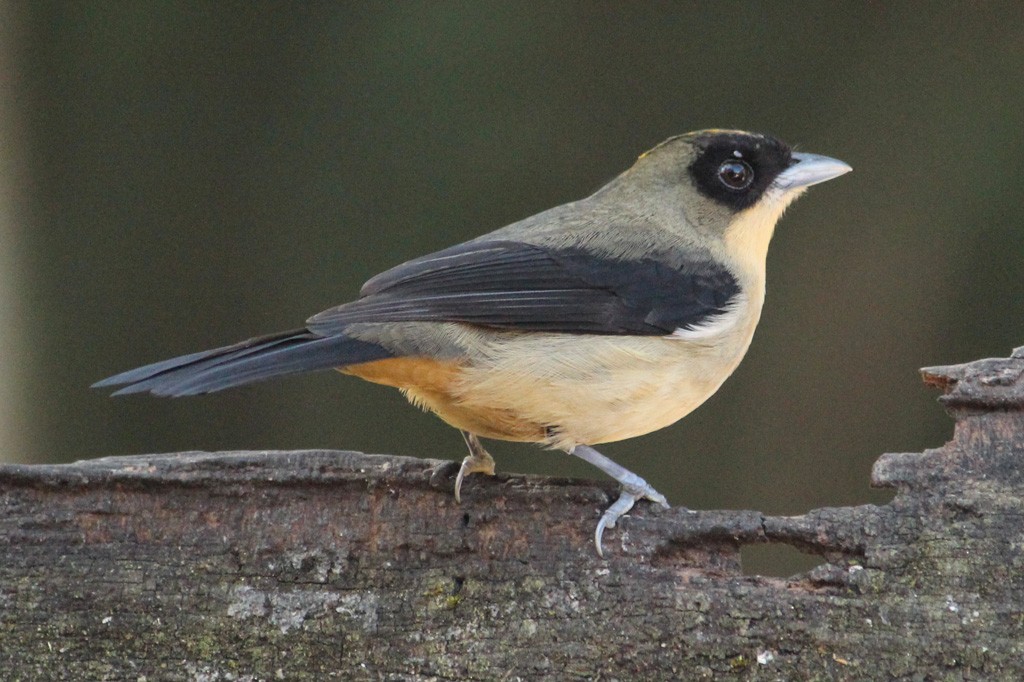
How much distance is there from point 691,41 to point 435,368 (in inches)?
123

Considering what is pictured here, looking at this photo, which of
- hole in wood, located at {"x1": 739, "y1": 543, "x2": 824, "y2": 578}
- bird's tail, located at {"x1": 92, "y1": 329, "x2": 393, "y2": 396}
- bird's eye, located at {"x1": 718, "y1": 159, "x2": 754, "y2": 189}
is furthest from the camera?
hole in wood, located at {"x1": 739, "y1": 543, "x2": 824, "y2": 578}

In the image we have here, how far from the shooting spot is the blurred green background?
231 inches

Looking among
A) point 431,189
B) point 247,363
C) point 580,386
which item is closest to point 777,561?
point 431,189

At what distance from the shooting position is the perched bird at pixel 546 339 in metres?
3.36

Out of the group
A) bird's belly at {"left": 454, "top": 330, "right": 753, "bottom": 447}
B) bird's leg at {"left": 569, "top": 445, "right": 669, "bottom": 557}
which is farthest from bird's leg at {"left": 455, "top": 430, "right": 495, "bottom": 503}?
bird's leg at {"left": 569, "top": 445, "right": 669, "bottom": 557}

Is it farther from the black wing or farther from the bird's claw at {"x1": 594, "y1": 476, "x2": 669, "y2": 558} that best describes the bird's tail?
the bird's claw at {"x1": 594, "y1": 476, "x2": 669, "y2": 558}

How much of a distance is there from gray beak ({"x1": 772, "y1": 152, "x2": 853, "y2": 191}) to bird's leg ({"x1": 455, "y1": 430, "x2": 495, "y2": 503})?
159cm

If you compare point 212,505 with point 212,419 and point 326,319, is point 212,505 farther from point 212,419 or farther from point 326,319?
point 212,419

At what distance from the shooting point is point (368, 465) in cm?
332

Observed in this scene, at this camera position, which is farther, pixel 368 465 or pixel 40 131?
pixel 40 131

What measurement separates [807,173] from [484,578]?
7.20 feet

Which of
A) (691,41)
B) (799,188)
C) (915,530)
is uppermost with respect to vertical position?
(691,41)

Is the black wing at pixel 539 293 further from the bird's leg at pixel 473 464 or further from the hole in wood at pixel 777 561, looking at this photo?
the hole in wood at pixel 777 561

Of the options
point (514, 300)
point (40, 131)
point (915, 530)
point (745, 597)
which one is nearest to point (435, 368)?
point (514, 300)
